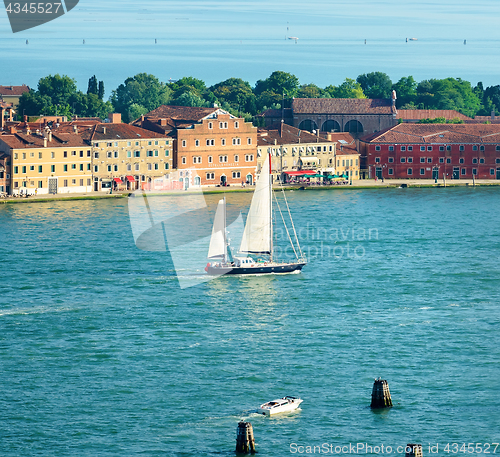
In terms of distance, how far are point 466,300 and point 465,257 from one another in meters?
13.5

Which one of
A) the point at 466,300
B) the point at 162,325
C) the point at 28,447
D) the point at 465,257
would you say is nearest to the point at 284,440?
the point at 28,447

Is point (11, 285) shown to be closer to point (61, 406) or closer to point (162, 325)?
point (162, 325)

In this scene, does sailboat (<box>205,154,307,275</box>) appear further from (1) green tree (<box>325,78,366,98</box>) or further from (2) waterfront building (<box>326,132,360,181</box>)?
(1) green tree (<box>325,78,366,98</box>)

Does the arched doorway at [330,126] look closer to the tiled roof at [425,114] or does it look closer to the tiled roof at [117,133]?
the tiled roof at [425,114]

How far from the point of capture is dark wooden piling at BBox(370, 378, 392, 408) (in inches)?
1208

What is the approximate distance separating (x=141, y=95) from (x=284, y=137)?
166 feet

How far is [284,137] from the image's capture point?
106 metres

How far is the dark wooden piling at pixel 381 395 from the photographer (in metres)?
30.7

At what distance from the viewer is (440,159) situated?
106 m

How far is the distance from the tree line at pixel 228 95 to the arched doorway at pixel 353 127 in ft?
37.9

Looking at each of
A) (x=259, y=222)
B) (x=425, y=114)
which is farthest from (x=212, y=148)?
(x=425, y=114)

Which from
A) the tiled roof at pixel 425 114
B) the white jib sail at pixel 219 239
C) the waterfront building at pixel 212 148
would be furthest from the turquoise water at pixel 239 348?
the tiled roof at pixel 425 114

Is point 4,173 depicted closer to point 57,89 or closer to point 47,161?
point 47,161

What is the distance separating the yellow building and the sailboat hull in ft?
127
